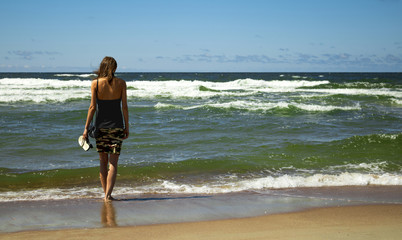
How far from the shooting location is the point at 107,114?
496cm

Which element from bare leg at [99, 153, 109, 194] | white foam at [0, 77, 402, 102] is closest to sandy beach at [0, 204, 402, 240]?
bare leg at [99, 153, 109, 194]

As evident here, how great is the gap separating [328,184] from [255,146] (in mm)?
3213

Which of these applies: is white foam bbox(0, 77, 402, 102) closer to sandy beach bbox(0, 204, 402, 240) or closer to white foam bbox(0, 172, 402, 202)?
white foam bbox(0, 172, 402, 202)

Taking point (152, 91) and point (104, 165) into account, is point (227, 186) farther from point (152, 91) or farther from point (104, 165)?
point (152, 91)

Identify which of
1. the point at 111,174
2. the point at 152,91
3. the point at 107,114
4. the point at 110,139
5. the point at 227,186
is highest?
the point at 107,114

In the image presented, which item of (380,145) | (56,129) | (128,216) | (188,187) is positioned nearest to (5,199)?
(128,216)

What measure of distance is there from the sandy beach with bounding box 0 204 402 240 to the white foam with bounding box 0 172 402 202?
156cm

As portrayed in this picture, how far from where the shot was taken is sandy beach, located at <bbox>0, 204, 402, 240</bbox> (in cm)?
390

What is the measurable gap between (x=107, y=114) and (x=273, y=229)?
2.40m

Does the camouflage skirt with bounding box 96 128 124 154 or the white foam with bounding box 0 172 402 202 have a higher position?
the camouflage skirt with bounding box 96 128 124 154

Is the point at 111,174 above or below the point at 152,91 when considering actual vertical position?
below

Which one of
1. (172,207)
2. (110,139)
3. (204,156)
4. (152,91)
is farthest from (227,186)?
(152,91)

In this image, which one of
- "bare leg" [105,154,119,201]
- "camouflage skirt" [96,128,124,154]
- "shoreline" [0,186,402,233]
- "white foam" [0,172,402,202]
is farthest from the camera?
"white foam" [0,172,402,202]

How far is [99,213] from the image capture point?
15.7 ft
